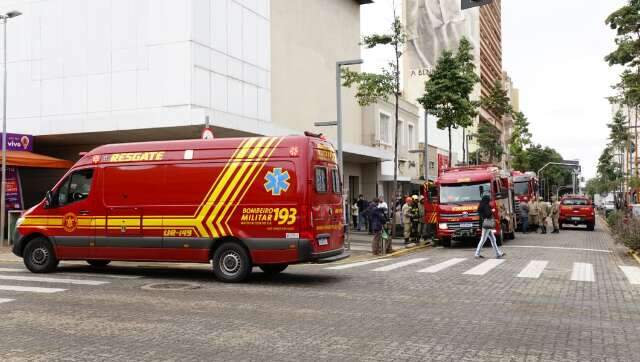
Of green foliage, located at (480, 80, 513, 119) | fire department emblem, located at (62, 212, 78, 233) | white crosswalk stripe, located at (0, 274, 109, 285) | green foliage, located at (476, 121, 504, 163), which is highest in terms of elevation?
green foliage, located at (480, 80, 513, 119)

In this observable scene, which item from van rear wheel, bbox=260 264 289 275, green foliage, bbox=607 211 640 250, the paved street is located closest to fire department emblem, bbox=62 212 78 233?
the paved street

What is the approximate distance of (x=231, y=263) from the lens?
37.9 feet

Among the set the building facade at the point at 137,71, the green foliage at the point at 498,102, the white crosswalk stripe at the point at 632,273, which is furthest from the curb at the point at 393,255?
the green foliage at the point at 498,102

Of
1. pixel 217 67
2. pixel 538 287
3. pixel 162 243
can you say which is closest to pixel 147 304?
pixel 162 243

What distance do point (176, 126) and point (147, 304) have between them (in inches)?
511

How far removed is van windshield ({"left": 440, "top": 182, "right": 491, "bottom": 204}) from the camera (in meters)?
21.3

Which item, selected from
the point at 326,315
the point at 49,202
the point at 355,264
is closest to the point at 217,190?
the point at 49,202

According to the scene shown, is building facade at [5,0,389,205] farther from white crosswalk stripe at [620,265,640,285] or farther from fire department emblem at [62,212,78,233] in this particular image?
white crosswalk stripe at [620,265,640,285]

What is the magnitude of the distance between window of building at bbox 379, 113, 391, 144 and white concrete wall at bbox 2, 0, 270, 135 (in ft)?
52.5

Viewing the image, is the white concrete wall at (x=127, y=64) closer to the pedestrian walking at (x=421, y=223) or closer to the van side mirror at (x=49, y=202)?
the pedestrian walking at (x=421, y=223)

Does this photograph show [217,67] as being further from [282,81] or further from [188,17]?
[282,81]

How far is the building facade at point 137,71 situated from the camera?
2269cm

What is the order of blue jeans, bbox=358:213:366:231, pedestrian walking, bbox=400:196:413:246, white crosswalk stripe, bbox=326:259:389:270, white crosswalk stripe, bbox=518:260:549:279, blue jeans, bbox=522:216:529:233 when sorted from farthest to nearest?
blue jeans, bbox=358:213:366:231, blue jeans, bbox=522:216:529:233, pedestrian walking, bbox=400:196:413:246, white crosswalk stripe, bbox=326:259:389:270, white crosswalk stripe, bbox=518:260:549:279

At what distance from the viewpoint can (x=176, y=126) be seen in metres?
21.2
